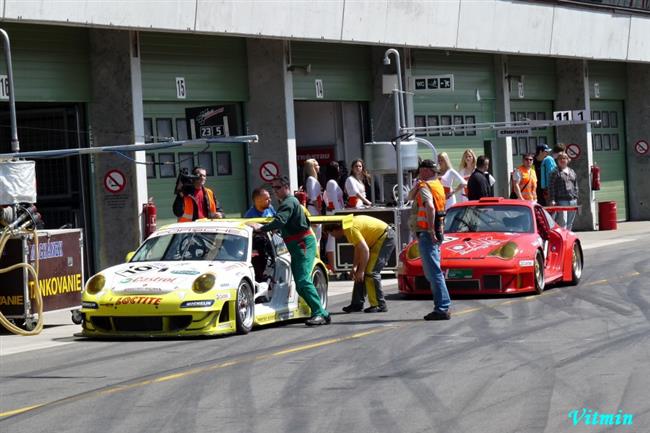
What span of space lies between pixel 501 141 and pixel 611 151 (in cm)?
730

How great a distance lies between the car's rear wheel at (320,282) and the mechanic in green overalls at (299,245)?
902mm

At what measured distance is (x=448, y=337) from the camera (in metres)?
14.1

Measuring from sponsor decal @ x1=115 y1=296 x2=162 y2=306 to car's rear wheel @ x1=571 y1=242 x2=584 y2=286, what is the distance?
289 inches

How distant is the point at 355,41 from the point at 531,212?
1113 cm

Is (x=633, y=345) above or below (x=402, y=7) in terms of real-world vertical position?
below

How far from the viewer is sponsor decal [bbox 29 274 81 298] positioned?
16.9 m

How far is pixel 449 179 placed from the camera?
934 inches

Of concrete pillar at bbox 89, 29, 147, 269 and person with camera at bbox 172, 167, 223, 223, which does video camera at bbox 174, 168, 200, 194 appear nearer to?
person with camera at bbox 172, 167, 223, 223

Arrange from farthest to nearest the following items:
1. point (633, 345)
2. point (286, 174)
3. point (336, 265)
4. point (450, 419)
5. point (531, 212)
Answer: point (286, 174) < point (336, 265) < point (531, 212) < point (633, 345) < point (450, 419)

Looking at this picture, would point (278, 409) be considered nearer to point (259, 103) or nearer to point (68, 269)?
point (68, 269)

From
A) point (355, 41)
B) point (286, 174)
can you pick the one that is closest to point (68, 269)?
point (286, 174)

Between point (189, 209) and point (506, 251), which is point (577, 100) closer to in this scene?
point (189, 209)

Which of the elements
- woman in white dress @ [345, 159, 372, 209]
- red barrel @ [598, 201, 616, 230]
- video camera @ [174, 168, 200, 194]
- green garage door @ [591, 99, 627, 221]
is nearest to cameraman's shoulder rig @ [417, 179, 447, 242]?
video camera @ [174, 168, 200, 194]

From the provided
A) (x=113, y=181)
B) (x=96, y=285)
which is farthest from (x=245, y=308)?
(x=113, y=181)
